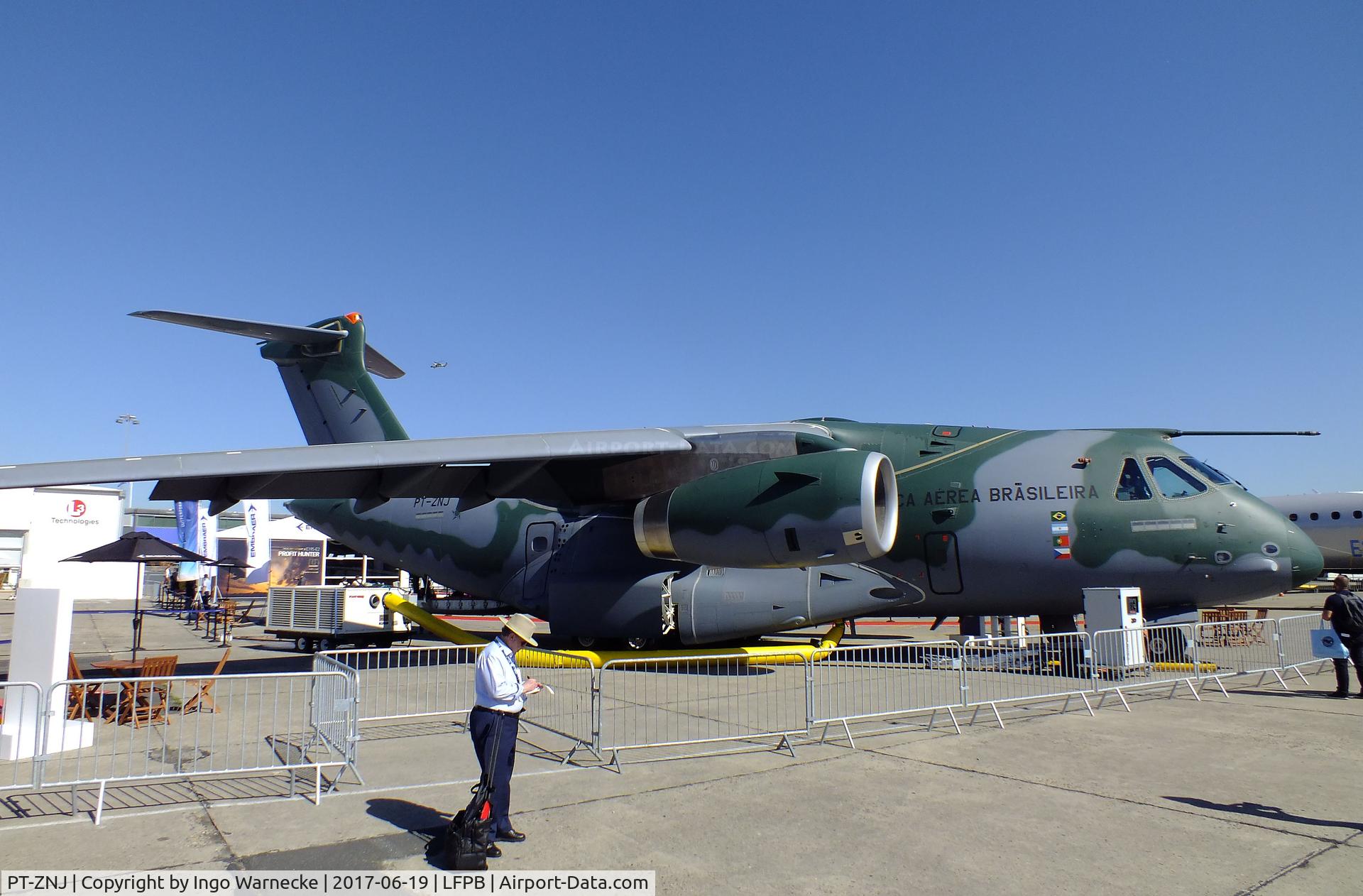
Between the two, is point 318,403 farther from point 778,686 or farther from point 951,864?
point 951,864

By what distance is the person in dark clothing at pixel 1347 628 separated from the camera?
10.0 metres

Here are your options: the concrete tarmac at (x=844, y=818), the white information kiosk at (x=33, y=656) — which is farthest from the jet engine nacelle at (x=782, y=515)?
the white information kiosk at (x=33, y=656)

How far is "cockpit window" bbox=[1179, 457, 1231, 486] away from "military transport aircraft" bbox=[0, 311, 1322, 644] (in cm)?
4

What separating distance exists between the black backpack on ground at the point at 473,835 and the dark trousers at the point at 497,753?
1.4 inches

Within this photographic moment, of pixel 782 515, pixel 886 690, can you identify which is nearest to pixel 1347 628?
pixel 886 690

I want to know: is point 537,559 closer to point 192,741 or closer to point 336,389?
point 336,389

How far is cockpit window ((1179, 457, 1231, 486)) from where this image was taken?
37.5 ft

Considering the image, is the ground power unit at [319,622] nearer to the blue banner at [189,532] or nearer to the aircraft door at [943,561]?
the aircraft door at [943,561]

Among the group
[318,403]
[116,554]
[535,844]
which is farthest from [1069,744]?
[116,554]

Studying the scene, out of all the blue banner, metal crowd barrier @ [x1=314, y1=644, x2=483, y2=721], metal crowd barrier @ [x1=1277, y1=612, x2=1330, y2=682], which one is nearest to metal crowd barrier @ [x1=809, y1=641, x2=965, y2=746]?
metal crowd barrier @ [x1=314, y1=644, x2=483, y2=721]

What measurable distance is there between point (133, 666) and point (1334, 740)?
13339 mm

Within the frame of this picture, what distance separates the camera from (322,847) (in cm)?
488

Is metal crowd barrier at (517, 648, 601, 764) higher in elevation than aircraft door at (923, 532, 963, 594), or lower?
lower

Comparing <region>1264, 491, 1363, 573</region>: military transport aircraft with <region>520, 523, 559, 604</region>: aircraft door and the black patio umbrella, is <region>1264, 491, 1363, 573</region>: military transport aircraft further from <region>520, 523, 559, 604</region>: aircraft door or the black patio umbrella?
the black patio umbrella
